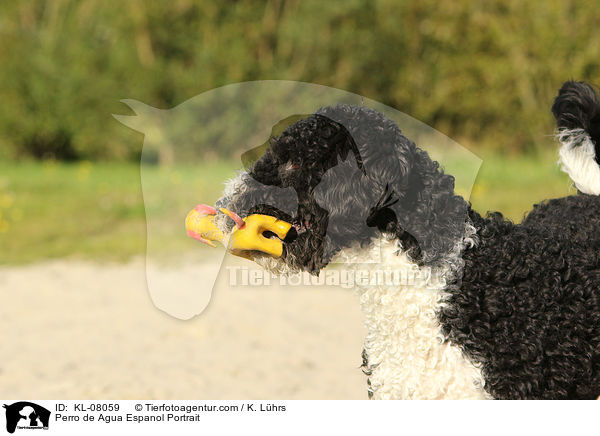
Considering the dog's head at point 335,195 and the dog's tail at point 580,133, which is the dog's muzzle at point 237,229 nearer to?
the dog's head at point 335,195

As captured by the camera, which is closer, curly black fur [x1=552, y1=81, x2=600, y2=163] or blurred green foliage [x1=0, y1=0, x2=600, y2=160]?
curly black fur [x1=552, y1=81, x2=600, y2=163]

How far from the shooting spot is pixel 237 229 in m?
2.19

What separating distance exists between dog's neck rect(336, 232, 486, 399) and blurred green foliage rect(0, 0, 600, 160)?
381 inches

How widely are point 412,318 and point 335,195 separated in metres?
0.52

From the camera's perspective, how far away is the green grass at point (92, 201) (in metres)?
8.30

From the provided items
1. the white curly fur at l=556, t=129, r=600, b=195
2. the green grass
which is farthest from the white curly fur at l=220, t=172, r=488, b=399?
the green grass

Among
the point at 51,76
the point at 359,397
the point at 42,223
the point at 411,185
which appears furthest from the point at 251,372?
the point at 51,76

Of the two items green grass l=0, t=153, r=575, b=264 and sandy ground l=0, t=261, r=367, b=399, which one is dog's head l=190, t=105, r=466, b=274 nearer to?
sandy ground l=0, t=261, r=367, b=399

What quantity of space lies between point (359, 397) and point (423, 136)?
213 centimetres

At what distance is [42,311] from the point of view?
236 inches

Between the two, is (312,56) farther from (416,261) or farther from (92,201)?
(416,261)
